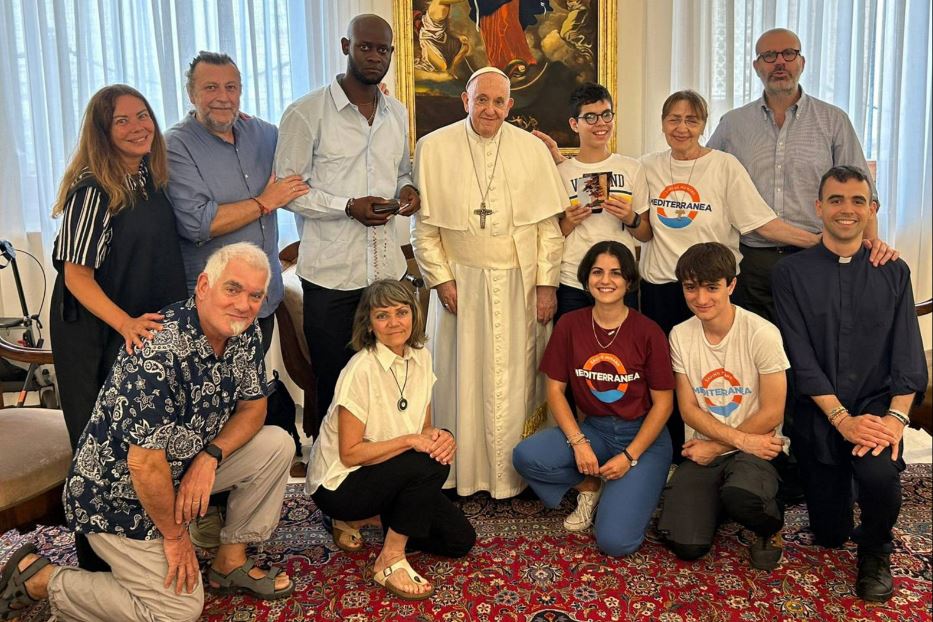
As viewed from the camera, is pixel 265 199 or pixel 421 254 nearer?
pixel 265 199

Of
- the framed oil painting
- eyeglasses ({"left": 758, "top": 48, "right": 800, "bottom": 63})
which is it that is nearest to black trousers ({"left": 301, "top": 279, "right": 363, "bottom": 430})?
the framed oil painting

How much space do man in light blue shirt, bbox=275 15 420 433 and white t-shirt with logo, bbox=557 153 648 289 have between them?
68cm

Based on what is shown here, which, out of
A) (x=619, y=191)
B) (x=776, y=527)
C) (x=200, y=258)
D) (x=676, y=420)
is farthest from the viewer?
(x=676, y=420)

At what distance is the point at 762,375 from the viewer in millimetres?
3004

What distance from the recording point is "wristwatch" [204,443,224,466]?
2.56 metres

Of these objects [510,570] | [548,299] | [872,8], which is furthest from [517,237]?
[872,8]

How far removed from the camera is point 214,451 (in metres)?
2.57

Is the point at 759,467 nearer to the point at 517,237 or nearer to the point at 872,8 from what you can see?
the point at 517,237

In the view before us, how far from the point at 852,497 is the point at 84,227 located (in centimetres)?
290

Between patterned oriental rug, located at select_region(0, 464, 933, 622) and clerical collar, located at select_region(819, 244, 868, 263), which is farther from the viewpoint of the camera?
clerical collar, located at select_region(819, 244, 868, 263)

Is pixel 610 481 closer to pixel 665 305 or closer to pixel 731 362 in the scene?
pixel 731 362

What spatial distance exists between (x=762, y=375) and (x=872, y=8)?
3511mm

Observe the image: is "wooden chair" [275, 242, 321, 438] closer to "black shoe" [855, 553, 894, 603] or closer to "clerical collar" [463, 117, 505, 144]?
"clerical collar" [463, 117, 505, 144]

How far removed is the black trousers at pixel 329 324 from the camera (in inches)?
130
